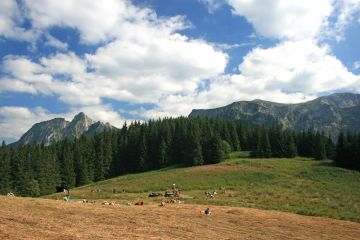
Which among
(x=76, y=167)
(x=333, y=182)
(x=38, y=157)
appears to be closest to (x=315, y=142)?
(x=333, y=182)

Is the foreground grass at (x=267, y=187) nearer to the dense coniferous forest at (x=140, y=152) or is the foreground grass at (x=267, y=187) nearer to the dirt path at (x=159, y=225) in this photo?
the dirt path at (x=159, y=225)

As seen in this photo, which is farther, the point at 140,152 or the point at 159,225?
the point at 140,152

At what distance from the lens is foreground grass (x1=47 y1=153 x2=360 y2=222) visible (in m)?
43.7

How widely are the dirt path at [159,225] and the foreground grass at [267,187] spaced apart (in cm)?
687

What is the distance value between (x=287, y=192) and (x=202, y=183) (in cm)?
1811

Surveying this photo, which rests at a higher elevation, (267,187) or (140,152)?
(140,152)

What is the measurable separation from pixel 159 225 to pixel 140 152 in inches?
3781

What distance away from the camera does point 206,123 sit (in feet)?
452

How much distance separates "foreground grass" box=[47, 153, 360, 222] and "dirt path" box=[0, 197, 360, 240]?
22.5ft

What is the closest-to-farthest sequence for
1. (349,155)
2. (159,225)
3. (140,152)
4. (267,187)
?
(159,225), (267,187), (349,155), (140,152)

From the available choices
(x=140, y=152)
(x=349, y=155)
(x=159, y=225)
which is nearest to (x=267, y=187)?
(x=349, y=155)

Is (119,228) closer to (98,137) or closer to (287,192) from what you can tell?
(287,192)

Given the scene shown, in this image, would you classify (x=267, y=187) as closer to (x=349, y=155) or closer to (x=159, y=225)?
(x=349, y=155)

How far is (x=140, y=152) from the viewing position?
120 meters
